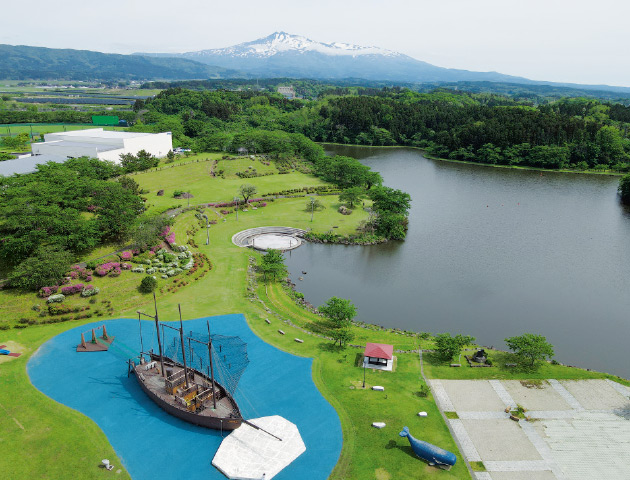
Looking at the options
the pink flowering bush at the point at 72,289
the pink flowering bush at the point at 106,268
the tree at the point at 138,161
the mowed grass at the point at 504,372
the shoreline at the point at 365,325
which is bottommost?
the shoreline at the point at 365,325

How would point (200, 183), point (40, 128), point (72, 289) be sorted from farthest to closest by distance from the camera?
point (40, 128), point (200, 183), point (72, 289)

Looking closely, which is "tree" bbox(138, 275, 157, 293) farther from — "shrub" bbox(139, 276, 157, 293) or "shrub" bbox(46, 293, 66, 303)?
"shrub" bbox(46, 293, 66, 303)

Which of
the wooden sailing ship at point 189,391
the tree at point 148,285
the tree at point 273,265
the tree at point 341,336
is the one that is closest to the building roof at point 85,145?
the tree at point 148,285

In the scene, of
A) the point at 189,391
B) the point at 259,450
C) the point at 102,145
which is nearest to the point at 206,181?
the point at 102,145

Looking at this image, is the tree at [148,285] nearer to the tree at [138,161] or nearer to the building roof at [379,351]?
the building roof at [379,351]

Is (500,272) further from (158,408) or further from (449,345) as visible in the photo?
(158,408)

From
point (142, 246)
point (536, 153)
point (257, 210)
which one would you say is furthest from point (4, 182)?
point (536, 153)
